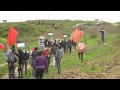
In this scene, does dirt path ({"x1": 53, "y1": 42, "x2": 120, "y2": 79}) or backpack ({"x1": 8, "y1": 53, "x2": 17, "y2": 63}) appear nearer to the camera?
backpack ({"x1": 8, "y1": 53, "x2": 17, "y2": 63})

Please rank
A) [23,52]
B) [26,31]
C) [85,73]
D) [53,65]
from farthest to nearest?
[26,31] < [53,65] < [85,73] < [23,52]

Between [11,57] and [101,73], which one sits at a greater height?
[11,57]

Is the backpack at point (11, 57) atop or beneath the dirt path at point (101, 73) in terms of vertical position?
atop

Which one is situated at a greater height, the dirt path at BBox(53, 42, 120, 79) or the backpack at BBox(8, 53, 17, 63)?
the backpack at BBox(8, 53, 17, 63)

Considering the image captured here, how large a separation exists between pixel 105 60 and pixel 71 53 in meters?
5.57

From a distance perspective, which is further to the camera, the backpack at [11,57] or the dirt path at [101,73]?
the dirt path at [101,73]

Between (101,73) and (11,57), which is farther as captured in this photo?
(101,73)

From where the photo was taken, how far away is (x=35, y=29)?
209 feet

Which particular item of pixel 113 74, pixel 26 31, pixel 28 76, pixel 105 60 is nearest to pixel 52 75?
pixel 28 76

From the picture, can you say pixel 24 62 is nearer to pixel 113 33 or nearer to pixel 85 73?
pixel 85 73

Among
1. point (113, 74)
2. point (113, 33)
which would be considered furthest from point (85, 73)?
point (113, 33)
